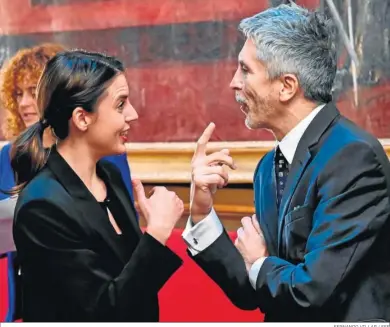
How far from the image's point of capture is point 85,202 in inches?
66.3

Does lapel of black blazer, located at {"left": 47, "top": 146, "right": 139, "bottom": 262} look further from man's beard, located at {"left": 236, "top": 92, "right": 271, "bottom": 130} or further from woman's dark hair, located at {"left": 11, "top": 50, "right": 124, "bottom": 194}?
man's beard, located at {"left": 236, "top": 92, "right": 271, "bottom": 130}

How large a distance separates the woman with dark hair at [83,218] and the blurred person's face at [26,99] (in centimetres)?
45

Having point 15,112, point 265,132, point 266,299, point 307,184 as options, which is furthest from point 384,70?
point 15,112

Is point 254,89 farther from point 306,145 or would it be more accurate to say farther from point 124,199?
point 124,199

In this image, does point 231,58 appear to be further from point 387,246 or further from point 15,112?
point 387,246

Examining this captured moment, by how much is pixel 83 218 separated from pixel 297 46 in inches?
24.2

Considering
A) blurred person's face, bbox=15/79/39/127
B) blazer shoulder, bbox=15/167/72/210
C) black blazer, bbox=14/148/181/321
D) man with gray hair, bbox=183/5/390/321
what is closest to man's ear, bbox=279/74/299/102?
man with gray hair, bbox=183/5/390/321

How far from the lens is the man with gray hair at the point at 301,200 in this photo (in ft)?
4.87

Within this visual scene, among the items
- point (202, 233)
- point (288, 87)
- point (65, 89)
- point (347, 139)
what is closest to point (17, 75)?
point (65, 89)

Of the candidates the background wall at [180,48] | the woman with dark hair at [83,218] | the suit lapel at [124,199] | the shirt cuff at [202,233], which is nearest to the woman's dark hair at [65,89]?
the woman with dark hair at [83,218]

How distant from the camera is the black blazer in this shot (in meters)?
1.62

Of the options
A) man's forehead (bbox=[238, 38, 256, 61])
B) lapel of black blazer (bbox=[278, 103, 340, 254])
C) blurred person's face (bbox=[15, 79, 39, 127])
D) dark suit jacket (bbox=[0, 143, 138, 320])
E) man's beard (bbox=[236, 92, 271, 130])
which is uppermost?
man's forehead (bbox=[238, 38, 256, 61])

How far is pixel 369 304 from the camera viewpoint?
1.53 metres

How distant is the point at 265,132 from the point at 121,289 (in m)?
0.90
